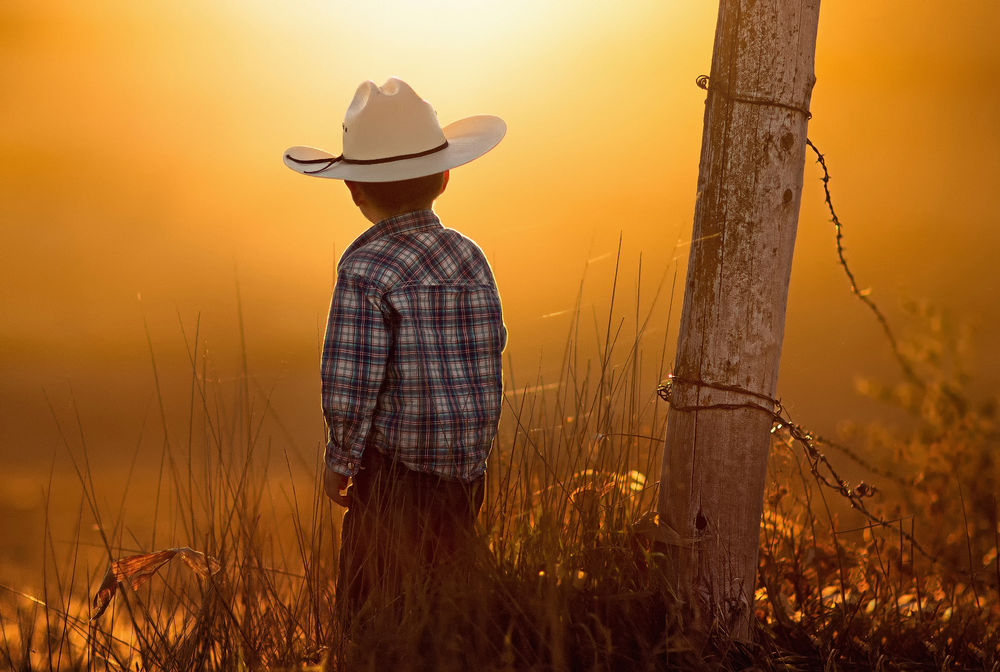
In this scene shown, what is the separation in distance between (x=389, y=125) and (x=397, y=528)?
130cm

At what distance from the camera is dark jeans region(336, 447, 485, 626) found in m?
2.58

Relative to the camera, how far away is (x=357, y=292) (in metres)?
2.64

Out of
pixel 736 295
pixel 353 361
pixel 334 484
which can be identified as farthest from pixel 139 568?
pixel 736 295

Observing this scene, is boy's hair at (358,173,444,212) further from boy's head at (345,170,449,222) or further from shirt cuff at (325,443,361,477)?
shirt cuff at (325,443,361,477)

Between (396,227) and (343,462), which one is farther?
(396,227)

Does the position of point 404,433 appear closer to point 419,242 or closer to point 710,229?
point 419,242

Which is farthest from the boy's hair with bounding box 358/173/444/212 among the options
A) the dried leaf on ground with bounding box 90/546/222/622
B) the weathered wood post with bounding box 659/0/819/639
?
the dried leaf on ground with bounding box 90/546/222/622

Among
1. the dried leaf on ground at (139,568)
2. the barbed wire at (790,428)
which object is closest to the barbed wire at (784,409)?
the barbed wire at (790,428)

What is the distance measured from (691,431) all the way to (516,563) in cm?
69

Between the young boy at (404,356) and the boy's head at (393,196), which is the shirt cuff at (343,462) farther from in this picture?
the boy's head at (393,196)

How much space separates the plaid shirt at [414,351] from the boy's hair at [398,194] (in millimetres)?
48

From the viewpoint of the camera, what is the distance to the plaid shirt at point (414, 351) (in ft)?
8.66

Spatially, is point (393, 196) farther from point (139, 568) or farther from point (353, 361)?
point (139, 568)

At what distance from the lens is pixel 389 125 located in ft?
9.31
